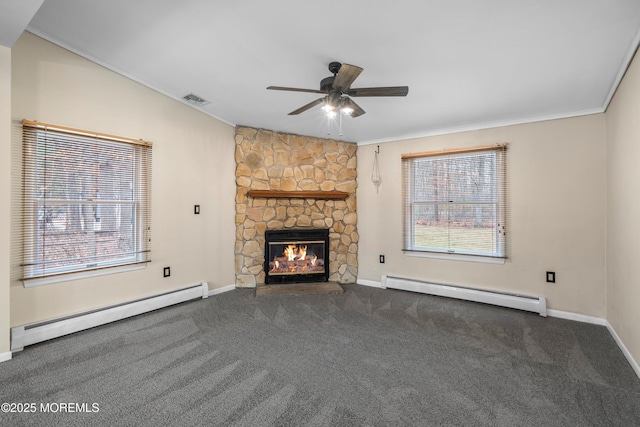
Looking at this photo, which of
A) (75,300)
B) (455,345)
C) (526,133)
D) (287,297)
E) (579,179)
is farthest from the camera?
(287,297)

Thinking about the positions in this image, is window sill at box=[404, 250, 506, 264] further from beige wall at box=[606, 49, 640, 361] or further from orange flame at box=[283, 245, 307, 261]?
orange flame at box=[283, 245, 307, 261]

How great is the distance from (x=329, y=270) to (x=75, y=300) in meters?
3.16

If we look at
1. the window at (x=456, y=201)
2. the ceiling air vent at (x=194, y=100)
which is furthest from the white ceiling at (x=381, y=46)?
the window at (x=456, y=201)

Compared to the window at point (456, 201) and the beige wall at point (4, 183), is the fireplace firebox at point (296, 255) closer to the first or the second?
the window at point (456, 201)

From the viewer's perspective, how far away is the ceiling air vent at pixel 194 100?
3.48 metres

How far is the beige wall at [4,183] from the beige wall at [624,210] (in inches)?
187

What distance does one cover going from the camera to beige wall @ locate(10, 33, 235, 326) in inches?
100

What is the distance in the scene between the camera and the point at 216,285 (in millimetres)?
4117

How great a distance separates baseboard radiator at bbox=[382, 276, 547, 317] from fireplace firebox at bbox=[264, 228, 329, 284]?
105cm

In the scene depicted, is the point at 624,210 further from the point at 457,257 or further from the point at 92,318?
the point at 92,318

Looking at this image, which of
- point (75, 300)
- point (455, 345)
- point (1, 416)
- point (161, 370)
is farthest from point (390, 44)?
point (75, 300)

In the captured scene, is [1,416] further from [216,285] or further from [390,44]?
[390,44]

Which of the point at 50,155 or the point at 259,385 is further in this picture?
the point at 50,155

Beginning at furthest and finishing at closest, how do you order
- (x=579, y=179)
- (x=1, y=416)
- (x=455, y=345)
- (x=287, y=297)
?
(x=287, y=297)
(x=579, y=179)
(x=455, y=345)
(x=1, y=416)
